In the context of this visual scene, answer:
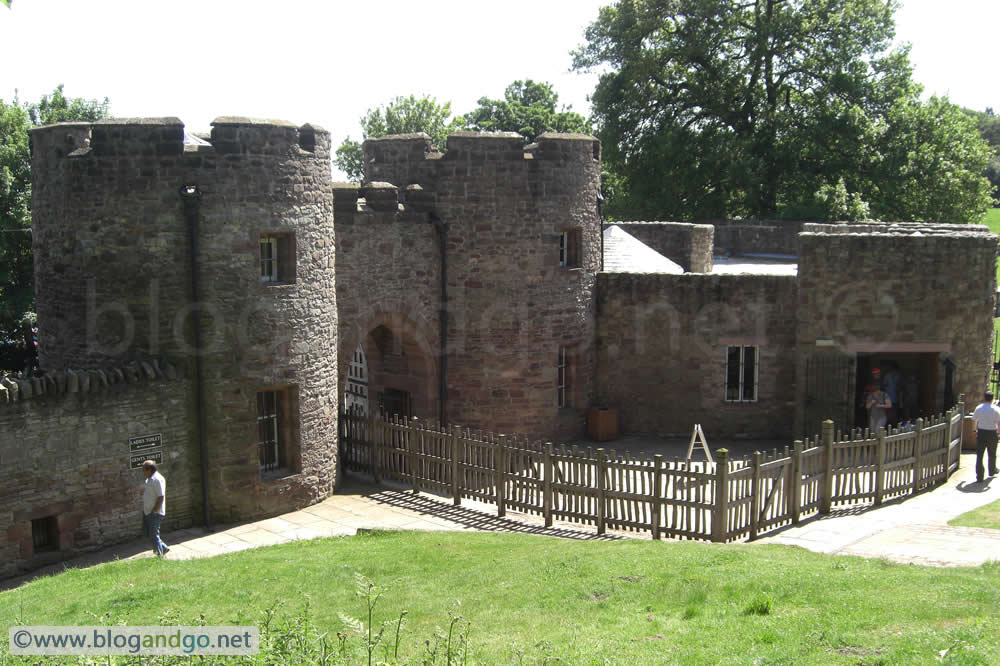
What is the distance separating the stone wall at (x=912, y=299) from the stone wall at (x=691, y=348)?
1.41 meters

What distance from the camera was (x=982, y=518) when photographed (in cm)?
1350

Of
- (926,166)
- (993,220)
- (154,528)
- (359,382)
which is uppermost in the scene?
(926,166)

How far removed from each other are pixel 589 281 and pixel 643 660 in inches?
514

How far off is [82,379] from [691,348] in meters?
12.0

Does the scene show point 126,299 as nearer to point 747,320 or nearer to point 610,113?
point 747,320

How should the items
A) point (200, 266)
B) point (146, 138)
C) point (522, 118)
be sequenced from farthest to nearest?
point (522, 118)
point (200, 266)
point (146, 138)

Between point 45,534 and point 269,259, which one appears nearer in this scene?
point 45,534

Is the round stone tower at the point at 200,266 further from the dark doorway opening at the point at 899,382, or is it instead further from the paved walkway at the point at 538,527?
the dark doorway opening at the point at 899,382

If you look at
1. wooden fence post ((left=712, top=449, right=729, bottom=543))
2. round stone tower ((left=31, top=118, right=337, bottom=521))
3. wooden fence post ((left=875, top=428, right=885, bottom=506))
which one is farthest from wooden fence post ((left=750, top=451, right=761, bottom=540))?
round stone tower ((left=31, top=118, right=337, bottom=521))

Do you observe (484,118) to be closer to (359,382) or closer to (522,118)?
(522,118)

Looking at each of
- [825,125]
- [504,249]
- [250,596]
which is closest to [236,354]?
[250,596]

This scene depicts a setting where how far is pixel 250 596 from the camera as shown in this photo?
10398mm
